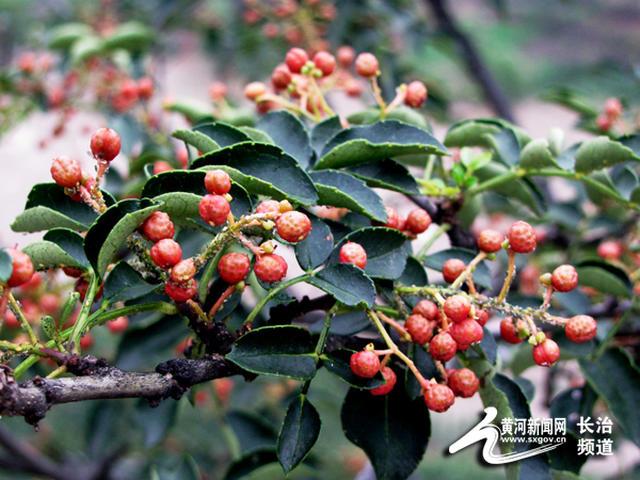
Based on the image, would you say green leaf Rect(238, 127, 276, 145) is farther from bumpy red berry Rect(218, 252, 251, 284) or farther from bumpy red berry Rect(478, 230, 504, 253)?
bumpy red berry Rect(478, 230, 504, 253)

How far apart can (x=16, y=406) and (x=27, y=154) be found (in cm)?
617

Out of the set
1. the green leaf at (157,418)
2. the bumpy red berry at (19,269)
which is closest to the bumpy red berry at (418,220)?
the bumpy red berry at (19,269)

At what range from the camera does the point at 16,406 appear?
1.77 ft

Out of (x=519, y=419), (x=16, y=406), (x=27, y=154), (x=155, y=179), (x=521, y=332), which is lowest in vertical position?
(x=27, y=154)

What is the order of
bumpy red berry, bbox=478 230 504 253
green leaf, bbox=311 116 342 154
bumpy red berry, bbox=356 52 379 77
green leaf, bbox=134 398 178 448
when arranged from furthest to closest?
green leaf, bbox=134 398 178 448
bumpy red berry, bbox=356 52 379 77
green leaf, bbox=311 116 342 154
bumpy red berry, bbox=478 230 504 253

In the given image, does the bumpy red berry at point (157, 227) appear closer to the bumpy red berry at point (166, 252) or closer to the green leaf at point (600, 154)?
the bumpy red berry at point (166, 252)

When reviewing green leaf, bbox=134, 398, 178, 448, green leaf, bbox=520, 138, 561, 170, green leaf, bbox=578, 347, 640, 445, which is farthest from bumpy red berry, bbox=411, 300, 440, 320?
green leaf, bbox=134, 398, 178, 448

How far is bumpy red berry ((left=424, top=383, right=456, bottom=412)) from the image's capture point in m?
0.69

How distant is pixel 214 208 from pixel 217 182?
30 millimetres

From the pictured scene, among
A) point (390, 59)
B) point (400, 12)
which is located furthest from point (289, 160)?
point (400, 12)

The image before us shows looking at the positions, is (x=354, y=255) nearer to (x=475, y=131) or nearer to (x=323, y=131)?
(x=323, y=131)

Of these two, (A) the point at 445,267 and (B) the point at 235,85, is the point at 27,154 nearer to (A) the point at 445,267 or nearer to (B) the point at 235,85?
(B) the point at 235,85

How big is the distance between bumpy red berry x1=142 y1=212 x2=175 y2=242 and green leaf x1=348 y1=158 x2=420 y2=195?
0.27 meters

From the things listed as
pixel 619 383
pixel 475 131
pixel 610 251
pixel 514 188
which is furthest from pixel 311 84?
pixel 610 251
